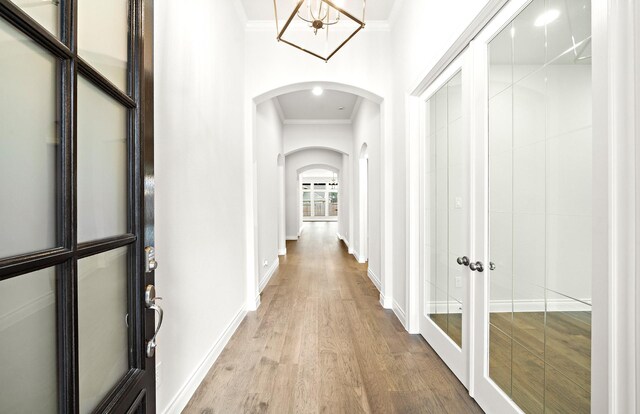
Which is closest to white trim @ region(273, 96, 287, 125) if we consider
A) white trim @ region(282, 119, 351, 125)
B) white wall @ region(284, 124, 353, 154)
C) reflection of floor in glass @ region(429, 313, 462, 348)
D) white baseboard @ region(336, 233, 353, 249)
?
white trim @ region(282, 119, 351, 125)

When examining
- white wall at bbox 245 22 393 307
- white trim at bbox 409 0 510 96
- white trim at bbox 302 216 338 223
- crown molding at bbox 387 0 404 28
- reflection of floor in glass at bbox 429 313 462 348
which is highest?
crown molding at bbox 387 0 404 28

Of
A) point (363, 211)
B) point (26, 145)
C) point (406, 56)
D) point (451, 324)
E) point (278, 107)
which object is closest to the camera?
point (26, 145)

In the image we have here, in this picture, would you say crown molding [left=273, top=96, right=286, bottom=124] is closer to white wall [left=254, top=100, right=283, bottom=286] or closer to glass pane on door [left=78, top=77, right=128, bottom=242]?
white wall [left=254, top=100, right=283, bottom=286]

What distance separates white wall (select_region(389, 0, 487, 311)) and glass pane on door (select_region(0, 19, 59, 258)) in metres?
1.93

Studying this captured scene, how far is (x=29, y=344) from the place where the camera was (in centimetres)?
67

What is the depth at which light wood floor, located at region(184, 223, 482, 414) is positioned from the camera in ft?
6.34

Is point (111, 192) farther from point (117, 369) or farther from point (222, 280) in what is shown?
point (222, 280)

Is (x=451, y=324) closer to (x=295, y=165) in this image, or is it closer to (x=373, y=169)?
(x=373, y=169)

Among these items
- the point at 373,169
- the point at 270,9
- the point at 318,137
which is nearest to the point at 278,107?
the point at 318,137

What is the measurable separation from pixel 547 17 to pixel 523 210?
2.84 feet

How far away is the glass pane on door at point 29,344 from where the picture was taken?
62 cm

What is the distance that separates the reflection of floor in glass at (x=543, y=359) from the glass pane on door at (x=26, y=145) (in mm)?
1727

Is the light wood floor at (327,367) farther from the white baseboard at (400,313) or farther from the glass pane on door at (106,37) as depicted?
the glass pane on door at (106,37)

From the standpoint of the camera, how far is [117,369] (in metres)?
0.98
